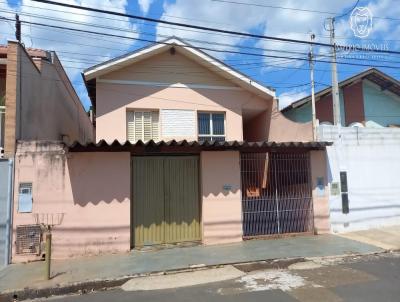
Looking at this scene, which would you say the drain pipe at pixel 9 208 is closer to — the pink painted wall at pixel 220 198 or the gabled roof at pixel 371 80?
the pink painted wall at pixel 220 198

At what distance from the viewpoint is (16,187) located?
9078 millimetres

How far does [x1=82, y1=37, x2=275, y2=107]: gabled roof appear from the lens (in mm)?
12430

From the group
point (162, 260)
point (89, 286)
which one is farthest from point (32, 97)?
point (89, 286)

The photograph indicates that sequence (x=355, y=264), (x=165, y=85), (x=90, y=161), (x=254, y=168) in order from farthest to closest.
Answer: (x=165, y=85) < (x=254, y=168) < (x=90, y=161) < (x=355, y=264)

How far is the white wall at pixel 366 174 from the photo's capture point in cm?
1160

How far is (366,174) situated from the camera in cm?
1198

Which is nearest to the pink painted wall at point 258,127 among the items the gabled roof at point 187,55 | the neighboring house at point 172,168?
the neighboring house at point 172,168

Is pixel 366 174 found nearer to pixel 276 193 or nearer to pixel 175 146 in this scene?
pixel 276 193

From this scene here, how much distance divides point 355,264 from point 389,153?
556 cm

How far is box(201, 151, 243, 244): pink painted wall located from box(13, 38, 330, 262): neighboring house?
0.09 ft

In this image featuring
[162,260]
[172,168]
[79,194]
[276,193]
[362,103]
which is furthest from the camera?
[362,103]

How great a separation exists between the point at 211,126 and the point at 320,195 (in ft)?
14.4

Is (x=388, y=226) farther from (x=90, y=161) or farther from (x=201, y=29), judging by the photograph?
(x=90, y=161)

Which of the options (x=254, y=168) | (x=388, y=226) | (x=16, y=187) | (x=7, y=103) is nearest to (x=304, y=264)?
(x=254, y=168)
